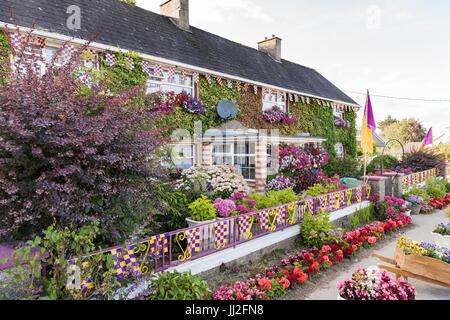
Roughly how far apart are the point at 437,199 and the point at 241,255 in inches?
371

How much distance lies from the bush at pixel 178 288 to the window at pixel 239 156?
6.90 m

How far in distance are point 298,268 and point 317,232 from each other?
5.55ft

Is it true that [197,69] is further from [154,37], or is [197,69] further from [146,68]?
[154,37]

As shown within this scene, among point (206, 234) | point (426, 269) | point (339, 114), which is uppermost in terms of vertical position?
point (339, 114)

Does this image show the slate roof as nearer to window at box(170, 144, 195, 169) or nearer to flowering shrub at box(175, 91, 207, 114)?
flowering shrub at box(175, 91, 207, 114)

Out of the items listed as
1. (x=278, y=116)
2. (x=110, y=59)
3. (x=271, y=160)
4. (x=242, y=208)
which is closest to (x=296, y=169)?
(x=271, y=160)

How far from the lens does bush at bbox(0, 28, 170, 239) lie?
2477 mm

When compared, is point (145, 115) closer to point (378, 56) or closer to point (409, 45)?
point (409, 45)

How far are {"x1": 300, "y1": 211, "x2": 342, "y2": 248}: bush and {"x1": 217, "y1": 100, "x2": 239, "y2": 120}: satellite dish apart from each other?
5.76m

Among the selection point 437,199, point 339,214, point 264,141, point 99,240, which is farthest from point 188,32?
point 437,199

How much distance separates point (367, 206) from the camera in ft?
25.8

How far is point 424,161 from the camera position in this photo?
13.8 metres

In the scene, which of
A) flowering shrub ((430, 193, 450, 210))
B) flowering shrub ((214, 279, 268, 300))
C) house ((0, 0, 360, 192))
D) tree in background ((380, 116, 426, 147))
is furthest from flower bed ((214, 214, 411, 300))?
tree in background ((380, 116, 426, 147))

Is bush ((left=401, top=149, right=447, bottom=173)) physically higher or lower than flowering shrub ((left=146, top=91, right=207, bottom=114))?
lower
